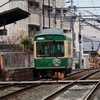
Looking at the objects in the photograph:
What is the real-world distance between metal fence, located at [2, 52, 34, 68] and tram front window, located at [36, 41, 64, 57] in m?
2.52

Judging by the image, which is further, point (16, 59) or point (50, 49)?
point (16, 59)

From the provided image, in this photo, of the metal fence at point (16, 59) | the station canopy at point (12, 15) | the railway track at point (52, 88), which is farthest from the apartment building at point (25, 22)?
the railway track at point (52, 88)

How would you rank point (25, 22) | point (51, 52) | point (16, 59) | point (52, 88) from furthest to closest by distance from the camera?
point (25, 22) → point (16, 59) → point (51, 52) → point (52, 88)

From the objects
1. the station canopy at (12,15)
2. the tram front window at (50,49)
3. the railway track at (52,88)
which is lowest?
the railway track at (52,88)

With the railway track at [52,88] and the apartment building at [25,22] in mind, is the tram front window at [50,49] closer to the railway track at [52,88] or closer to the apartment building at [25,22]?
the railway track at [52,88]

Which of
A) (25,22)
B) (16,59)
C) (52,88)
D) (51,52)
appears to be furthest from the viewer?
(25,22)


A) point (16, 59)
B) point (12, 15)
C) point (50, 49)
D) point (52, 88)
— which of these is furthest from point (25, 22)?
point (52, 88)

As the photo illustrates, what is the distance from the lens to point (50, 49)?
2547 centimetres

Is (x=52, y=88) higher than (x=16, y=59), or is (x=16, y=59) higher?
(x=16, y=59)

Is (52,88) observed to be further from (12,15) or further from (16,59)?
(16,59)

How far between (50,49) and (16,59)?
5.17 m

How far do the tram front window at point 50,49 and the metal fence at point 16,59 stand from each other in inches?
99.1

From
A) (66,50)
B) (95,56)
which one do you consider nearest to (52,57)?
(66,50)

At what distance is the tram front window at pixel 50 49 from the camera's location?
25375 millimetres
